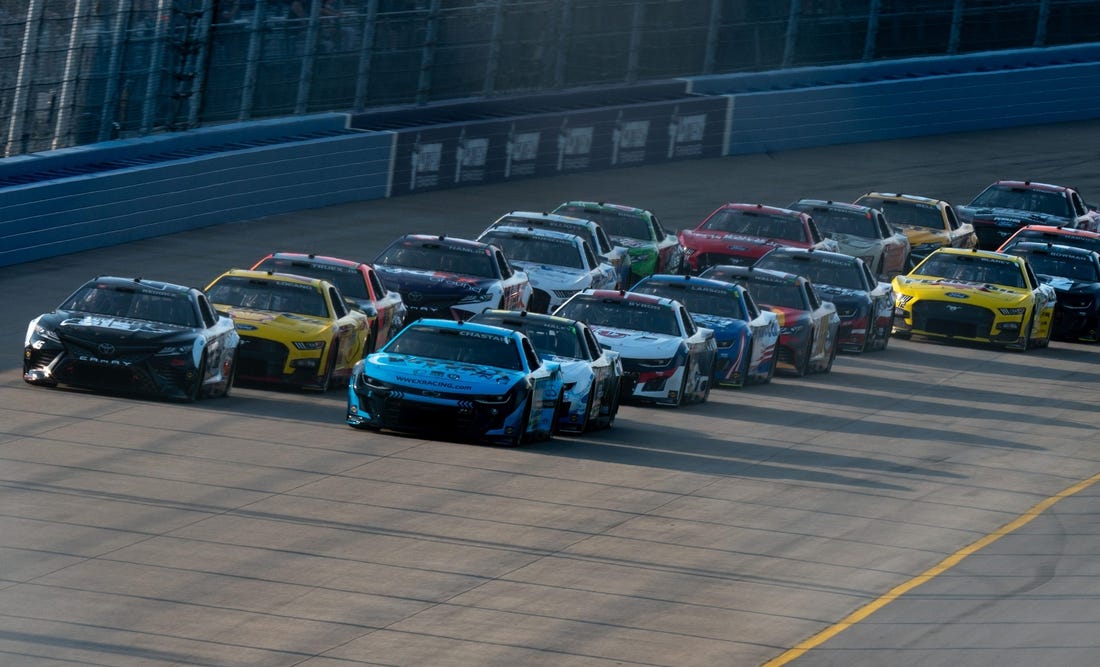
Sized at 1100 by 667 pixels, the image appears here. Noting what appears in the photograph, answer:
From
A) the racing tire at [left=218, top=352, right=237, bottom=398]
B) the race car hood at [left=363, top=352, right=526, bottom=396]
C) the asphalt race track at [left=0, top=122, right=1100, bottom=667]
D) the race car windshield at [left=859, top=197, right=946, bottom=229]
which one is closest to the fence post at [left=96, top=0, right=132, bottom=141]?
Result: the asphalt race track at [left=0, top=122, right=1100, bottom=667]

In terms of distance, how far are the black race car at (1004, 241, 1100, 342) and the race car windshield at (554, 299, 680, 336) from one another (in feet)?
37.3

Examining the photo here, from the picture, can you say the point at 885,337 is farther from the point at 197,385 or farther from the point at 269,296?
the point at 197,385

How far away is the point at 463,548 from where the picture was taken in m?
15.6

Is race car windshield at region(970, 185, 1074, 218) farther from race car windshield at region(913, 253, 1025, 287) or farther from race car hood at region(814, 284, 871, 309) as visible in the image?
race car hood at region(814, 284, 871, 309)

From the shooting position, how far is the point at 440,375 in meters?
19.8

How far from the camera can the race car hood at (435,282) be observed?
26500 millimetres

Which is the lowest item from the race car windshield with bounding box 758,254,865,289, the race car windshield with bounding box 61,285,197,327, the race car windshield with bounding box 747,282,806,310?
the race car windshield with bounding box 61,285,197,327

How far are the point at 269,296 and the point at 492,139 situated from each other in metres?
19.4

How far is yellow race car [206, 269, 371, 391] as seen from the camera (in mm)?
22422

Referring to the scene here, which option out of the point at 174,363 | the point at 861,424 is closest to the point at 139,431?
the point at 174,363

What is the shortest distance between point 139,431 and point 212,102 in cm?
1847

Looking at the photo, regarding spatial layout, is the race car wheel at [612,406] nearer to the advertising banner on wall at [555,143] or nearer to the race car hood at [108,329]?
the race car hood at [108,329]

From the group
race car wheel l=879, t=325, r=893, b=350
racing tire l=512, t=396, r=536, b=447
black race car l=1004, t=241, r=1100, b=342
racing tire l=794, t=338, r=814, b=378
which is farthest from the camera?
black race car l=1004, t=241, r=1100, b=342

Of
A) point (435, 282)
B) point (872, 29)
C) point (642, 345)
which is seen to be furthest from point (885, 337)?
point (872, 29)
